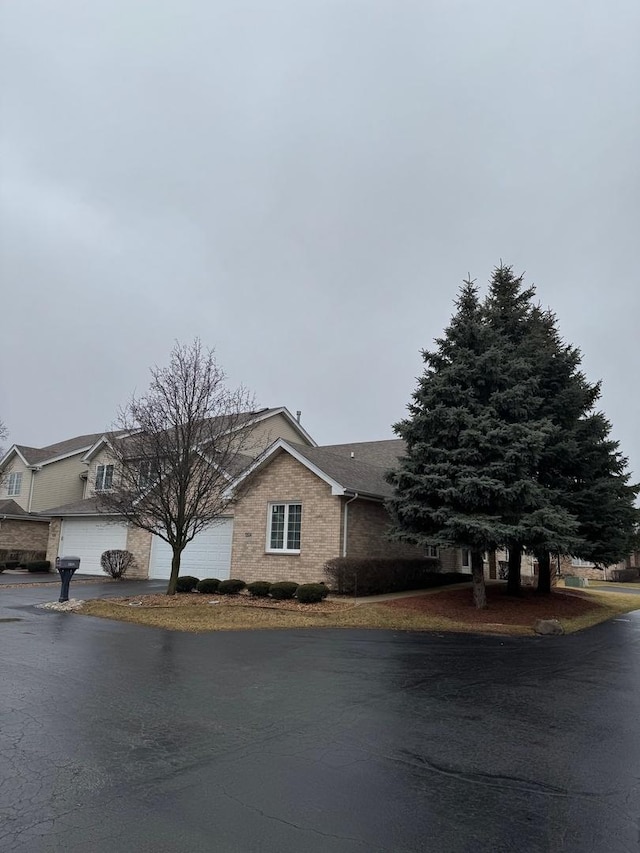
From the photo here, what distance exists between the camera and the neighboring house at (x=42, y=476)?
117ft

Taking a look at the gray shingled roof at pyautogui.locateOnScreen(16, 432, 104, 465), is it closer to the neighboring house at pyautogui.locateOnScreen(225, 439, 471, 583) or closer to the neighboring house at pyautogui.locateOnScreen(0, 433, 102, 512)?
the neighboring house at pyautogui.locateOnScreen(0, 433, 102, 512)

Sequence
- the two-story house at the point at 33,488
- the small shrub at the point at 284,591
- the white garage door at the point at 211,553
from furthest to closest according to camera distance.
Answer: the two-story house at the point at 33,488, the white garage door at the point at 211,553, the small shrub at the point at 284,591

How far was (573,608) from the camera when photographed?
60.9 feet

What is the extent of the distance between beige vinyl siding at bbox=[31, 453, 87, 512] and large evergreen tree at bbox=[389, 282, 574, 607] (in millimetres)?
26366

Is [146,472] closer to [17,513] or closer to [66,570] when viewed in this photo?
[66,570]

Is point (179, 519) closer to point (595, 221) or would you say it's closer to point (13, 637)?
point (13, 637)

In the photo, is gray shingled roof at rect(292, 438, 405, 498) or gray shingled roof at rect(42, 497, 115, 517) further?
gray shingled roof at rect(42, 497, 115, 517)

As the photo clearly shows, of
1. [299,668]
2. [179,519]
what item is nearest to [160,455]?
[179,519]

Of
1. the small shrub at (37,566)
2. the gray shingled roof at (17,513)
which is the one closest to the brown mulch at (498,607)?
the small shrub at (37,566)

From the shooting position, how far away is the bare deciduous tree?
1716 centimetres

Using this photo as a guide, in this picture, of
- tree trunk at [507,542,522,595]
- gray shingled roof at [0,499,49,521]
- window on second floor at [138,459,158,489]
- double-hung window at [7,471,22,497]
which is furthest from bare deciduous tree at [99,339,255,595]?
double-hung window at [7,471,22,497]

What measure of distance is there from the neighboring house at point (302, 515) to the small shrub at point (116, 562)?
681 cm

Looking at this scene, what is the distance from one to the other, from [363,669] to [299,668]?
961 mm

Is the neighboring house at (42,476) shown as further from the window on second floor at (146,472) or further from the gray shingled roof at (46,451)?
the window on second floor at (146,472)
